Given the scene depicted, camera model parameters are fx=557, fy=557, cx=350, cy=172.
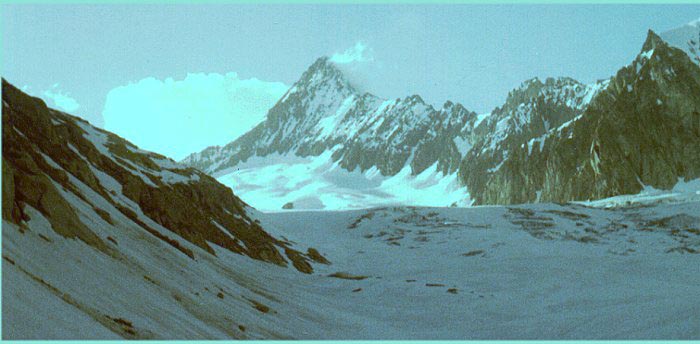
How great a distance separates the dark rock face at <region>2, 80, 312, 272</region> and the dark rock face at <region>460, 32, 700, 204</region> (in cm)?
8536

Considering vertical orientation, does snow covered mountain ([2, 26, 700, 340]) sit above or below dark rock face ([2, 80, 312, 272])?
below

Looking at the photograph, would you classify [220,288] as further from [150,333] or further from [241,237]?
[241,237]

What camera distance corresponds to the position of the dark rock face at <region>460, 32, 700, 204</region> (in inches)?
3883

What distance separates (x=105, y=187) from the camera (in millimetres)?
22094

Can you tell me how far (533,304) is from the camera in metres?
18.1

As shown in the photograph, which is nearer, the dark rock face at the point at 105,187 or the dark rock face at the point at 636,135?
the dark rock face at the point at 105,187

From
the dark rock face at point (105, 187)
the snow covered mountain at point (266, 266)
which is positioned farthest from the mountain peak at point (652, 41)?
the dark rock face at point (105, 187)

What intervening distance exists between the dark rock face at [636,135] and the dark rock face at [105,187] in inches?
3361

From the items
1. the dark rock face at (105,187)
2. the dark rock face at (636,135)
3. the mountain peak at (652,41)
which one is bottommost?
the dark rock face at (105,187)

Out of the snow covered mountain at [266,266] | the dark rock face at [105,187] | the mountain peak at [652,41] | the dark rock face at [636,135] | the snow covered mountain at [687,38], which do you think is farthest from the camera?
the snow covered mountain at [687,38]

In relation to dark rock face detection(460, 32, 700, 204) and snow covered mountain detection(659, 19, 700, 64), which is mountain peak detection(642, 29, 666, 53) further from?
snow covered mountain detection(659, 19, 700, 64)

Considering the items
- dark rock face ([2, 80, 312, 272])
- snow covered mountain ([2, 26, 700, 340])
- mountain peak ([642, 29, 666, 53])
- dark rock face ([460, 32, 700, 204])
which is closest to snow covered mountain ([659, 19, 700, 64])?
mountain peak ([642, 29, 666, 53])

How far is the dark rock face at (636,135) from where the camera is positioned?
9862 cm

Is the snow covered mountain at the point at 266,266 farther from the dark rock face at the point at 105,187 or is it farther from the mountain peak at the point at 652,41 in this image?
the mountain peak at the point at 652,41
